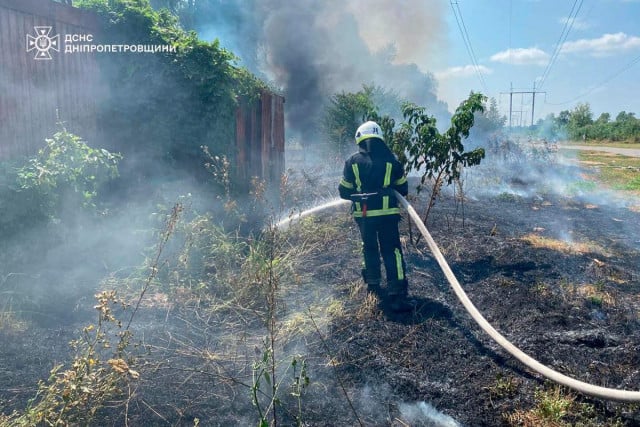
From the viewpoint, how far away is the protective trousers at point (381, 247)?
15.2ft

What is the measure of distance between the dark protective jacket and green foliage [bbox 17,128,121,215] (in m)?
2.78

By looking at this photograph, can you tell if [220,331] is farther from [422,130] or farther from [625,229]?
[625,229]

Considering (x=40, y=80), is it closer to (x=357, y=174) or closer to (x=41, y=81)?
(x=41, y=81)

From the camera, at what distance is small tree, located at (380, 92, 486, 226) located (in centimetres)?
586

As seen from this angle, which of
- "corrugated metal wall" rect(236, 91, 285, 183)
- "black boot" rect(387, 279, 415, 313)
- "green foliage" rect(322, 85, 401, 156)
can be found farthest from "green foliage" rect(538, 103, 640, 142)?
"black boot" rect(387, 279, 415, 313)

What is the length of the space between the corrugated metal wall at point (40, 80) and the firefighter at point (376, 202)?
374cm

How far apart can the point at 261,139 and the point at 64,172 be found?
4793 mm

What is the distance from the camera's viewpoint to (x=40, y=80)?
582 cm

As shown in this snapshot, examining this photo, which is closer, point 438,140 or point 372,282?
point 372,282

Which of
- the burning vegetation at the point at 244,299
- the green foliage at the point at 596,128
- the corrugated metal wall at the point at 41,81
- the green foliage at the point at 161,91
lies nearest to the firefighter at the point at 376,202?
the burning vegetation at the point at 244,299

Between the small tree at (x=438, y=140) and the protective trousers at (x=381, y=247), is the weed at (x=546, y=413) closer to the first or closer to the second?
the protective trousers at (x=381, y=247)

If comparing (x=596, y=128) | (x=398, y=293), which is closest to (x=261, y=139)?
(x=398, y=293)

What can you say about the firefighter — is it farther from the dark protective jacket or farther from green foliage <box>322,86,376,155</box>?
green foliage <box>322,86,376,155</box>

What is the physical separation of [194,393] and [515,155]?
16.1m
